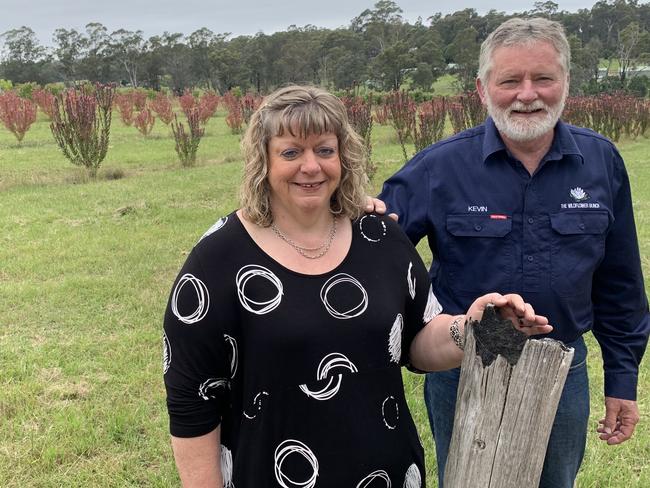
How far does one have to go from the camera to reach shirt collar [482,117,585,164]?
5.91 feet

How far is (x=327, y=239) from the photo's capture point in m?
1.52

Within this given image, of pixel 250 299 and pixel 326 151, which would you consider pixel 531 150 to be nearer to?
pixel 326 151

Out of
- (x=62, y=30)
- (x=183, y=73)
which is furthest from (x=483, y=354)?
(x=62, y=30)

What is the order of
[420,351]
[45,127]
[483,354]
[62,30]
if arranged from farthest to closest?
[62,30] → [45,127] → [420,351] → [483,354]

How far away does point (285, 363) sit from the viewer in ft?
4.57

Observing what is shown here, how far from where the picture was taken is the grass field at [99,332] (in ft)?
9.49

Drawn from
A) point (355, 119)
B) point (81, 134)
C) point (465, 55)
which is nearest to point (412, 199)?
point (355, 119)

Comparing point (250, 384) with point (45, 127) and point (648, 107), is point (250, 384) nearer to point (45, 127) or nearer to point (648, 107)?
point (648, 107)

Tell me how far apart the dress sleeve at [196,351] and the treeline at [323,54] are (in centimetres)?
3820

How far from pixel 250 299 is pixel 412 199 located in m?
0.75

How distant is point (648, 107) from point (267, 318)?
18.0m

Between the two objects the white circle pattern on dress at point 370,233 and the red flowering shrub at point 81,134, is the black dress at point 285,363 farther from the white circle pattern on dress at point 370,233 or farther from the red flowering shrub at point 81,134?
the red flowering shrub at point 81,134

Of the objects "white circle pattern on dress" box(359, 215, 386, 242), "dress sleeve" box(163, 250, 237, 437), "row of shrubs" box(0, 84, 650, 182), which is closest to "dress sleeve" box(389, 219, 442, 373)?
Result: "white circle pattern on dress" box(359, 215, 386, 242)

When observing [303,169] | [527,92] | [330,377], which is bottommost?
[330,377]
